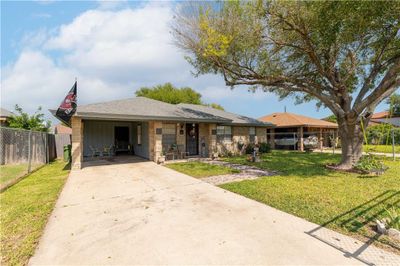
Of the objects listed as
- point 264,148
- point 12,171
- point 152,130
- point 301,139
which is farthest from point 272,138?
point 12,171

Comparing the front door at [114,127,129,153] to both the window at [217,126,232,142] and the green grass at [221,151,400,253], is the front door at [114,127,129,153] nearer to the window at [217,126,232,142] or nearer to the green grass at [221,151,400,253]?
the window at [217,126,232,142]

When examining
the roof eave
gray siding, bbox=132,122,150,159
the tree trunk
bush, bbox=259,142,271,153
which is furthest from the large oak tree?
bush, bbox=259,142,271,153

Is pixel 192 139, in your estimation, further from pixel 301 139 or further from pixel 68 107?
pixel 301 139

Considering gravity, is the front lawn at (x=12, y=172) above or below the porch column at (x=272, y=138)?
below

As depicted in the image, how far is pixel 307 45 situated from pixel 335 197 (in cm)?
660

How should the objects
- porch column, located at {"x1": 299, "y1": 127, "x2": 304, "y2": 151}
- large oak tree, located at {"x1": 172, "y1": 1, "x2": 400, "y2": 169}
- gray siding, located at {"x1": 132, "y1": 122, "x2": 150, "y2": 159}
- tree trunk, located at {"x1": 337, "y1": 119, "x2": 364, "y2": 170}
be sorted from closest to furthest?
large oak tree, located at {"x1": 172, "y1": 1, "x2": 400, "y2": 169}
tree trunk, located at {"x1": 337, "y1": 119, "x2": 364, "y2": 170}
gray siding, located at {"x1": 132, "y1": 122, "x2": 150, "y2": 159}
porch column, located at {"x1": 299, "y1": 127, "x2": 304, "y2": 151}

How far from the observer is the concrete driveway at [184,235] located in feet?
9.46

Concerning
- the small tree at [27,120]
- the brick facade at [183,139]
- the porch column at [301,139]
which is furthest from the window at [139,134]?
the porch column at [301,139]

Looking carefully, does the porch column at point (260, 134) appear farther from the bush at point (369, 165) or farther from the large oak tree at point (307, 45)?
the bush at point (369, 165)

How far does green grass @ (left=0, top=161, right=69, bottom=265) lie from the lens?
311 cm

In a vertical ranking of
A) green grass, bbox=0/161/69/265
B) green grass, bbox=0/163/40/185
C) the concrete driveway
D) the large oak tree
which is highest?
the large oak tree

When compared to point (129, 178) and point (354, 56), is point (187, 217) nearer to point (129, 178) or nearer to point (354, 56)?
point (129, 178)

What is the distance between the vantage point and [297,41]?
972 centimetres

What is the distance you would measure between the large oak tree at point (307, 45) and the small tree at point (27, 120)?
1167cm
